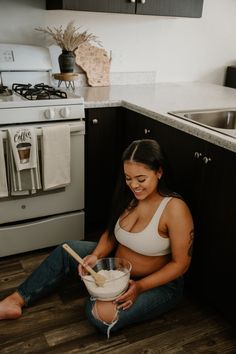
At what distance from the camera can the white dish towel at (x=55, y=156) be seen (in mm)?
1969

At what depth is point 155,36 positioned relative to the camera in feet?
9.32

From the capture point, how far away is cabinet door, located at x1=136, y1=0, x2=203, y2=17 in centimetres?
238

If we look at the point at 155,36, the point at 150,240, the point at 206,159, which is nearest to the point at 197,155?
the point at 206,159

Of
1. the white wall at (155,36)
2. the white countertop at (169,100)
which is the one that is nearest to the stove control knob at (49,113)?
the white countertop at (169,100)

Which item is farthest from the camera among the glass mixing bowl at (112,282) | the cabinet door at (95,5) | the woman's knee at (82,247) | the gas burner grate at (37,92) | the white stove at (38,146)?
the cabinet door at (95,5)

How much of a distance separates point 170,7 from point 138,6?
24 cm

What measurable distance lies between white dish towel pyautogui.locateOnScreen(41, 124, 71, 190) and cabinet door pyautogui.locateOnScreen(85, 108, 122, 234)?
21 centimetres

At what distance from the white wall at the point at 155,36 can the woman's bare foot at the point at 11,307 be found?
61.1 inches

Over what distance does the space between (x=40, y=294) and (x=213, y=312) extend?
0.83m

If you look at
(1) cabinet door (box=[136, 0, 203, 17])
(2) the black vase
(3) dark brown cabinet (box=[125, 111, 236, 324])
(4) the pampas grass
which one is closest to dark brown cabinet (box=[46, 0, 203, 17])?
(1) cabinet door (box=[136, 0, 203, 17])

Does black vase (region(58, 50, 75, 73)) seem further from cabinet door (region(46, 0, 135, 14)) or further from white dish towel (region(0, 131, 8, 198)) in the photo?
white dish towel (region(0, 131, 8, 198))

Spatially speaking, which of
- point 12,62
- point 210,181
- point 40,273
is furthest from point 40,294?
point 12,62

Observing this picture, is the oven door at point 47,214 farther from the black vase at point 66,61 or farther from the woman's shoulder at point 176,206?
the woman's shoulder at point 176,206

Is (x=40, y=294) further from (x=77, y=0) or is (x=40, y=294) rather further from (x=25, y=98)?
(x=77, y=0)
